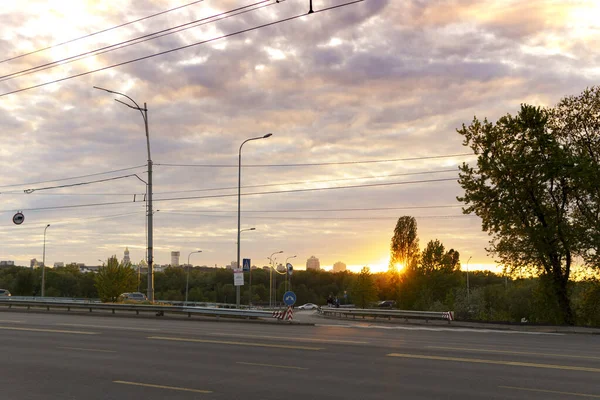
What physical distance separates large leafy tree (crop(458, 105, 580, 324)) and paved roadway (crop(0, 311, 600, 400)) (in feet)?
60.1

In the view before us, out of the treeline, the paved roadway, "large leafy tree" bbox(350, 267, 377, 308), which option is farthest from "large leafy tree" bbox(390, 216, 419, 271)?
the paved roadway

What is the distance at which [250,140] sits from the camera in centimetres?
4384

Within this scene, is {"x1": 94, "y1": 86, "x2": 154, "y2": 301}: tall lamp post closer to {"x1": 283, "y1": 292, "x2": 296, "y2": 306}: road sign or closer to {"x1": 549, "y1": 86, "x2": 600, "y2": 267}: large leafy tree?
{"x1": 283, "y1": 292, "x2": 296, "y2": 306}: road sign

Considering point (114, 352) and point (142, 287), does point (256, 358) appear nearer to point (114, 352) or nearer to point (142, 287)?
point (114, 352)

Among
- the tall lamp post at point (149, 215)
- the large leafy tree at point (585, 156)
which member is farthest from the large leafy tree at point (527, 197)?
the tall lamp post at point (149, 215)

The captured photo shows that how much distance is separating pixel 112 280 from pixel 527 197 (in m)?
31.7

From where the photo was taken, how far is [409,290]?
91.3 metres

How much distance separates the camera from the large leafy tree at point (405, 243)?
9462cm

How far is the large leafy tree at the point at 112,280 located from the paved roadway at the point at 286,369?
84.9ft

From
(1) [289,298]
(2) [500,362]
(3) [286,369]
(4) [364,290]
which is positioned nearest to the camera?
(3) [286,369]

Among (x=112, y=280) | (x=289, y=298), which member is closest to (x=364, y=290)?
(x=112, y=280)

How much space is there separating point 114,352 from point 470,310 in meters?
60.7

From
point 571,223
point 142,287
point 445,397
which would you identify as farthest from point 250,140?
point 142,287

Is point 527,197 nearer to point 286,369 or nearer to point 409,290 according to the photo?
point 286,369
